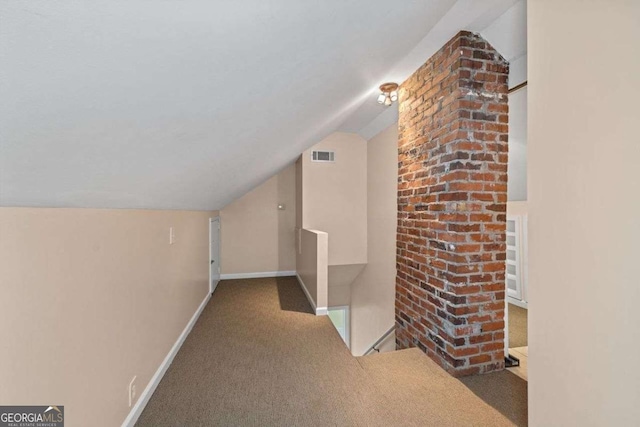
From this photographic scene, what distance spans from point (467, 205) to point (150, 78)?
2.07m

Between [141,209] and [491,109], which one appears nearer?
[141,209]

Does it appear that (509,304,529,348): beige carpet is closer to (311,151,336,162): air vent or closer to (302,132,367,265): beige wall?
(302,132,367,265): beige wall

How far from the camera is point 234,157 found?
1848 mm

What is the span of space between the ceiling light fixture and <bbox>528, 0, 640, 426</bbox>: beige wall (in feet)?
4.99

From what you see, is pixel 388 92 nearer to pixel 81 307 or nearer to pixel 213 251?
pixel 81 307

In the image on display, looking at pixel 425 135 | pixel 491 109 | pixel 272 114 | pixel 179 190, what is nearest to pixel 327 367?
pixel 179 190

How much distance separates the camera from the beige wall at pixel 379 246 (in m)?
3.73

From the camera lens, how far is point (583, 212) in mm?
1054

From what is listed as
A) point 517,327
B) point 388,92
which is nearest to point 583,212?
point 388,92

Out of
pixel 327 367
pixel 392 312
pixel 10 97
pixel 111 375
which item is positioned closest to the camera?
pixel 10 97

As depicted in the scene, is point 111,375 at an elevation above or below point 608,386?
below

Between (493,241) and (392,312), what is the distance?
2073 millimetres

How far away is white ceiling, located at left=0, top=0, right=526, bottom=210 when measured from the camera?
0.48 meters

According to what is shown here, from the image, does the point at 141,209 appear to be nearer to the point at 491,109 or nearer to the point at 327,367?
the point at 327,367
